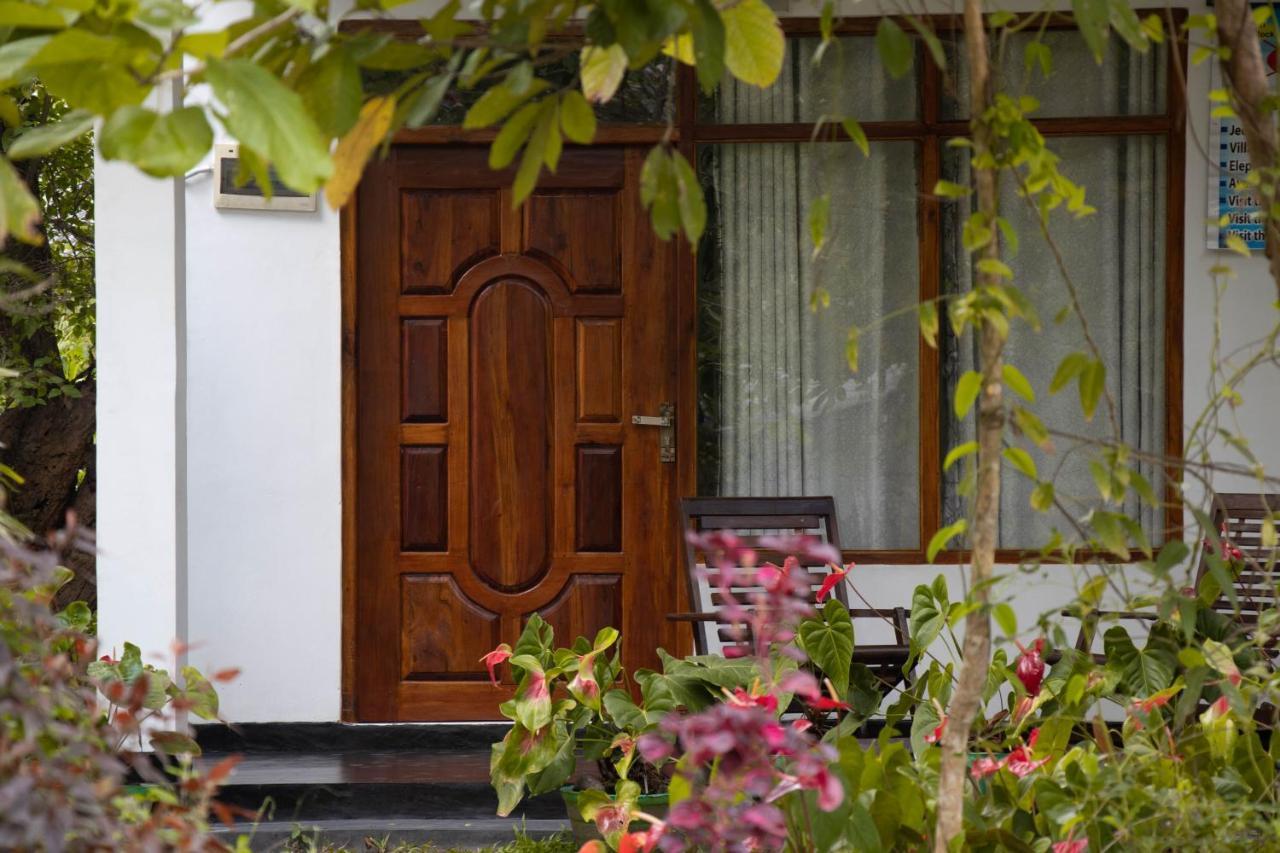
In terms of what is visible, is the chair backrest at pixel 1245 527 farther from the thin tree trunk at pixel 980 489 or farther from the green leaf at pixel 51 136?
Result: the green leaf at pixel 51 136

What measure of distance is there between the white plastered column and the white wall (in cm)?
64

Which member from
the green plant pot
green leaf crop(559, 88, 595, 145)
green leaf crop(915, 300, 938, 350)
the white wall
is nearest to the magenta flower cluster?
green leaf crop(915, 300, 938, 350)

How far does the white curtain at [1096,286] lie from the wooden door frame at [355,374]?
934mm

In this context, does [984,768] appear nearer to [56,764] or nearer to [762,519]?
[56,764]

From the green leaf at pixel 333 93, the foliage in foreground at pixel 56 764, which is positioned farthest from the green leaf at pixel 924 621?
the green leaf at pixel 333 93

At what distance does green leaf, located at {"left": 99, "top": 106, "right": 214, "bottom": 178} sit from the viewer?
116 cm

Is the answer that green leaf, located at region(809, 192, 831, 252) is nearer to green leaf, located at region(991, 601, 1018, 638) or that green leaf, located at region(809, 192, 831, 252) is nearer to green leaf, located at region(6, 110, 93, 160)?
green leaf, located at region(991, 601, 1018, 638)

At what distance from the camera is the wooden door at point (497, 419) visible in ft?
17.4

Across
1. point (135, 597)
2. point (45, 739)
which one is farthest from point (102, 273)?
point (45, 739)

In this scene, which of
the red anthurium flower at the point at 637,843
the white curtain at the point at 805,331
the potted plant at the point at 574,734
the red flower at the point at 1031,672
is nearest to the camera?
the red anthurium flower at the point at 637,843

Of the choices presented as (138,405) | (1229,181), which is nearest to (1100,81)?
(1229,181)

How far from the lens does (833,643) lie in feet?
9.72

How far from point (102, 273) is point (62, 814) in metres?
3.65

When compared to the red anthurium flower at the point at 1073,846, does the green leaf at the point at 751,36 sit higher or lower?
higher
